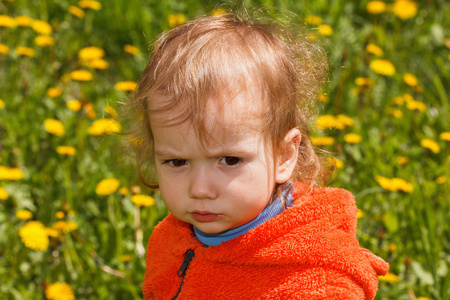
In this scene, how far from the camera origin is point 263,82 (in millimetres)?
1279

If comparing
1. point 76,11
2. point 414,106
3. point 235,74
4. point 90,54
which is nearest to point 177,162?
point 235,74

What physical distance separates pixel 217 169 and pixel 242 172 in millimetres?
54

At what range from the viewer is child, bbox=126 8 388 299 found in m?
1.24

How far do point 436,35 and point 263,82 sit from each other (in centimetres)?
245

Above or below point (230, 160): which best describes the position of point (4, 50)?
below

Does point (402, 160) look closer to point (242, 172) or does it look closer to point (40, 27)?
point (242, 172)

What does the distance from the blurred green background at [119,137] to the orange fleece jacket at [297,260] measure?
21.4 inches

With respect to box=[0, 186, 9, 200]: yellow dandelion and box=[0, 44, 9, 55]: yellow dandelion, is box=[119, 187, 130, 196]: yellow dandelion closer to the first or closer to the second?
box=[0, 186, 9, 200]: yellow dandelion

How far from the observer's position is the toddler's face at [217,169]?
48.7 inches

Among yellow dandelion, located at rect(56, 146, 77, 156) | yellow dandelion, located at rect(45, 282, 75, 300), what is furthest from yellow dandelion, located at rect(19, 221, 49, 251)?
yellow dandelion, located at rect(56, 146, 77, 156)

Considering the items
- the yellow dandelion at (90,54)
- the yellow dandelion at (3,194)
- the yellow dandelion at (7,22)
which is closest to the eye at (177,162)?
the yellow dandelion at (3,194)

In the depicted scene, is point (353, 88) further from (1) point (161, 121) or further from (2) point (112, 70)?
(1) point (161, 121)

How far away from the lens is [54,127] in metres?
2.54

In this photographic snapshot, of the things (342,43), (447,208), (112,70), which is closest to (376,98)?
(342,43)
